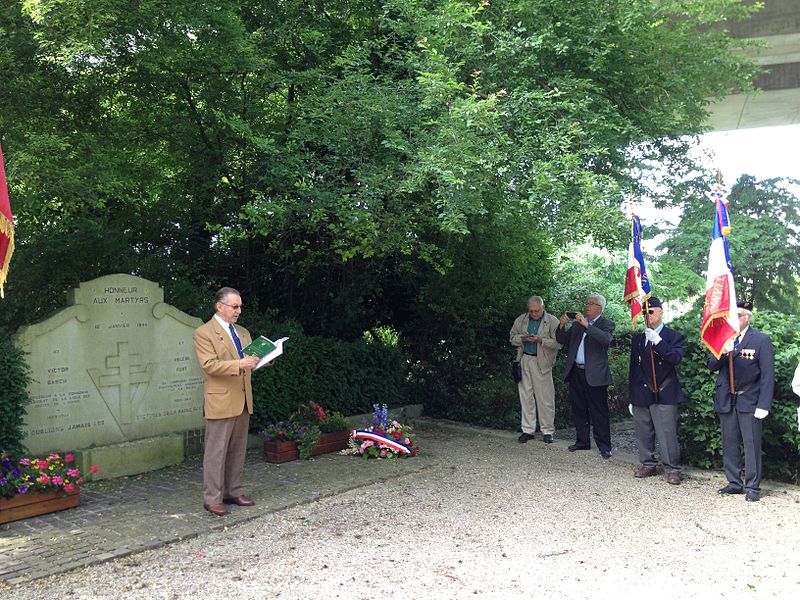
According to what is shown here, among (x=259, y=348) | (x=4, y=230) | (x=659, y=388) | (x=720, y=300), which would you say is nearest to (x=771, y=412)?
(x=659, y=388)

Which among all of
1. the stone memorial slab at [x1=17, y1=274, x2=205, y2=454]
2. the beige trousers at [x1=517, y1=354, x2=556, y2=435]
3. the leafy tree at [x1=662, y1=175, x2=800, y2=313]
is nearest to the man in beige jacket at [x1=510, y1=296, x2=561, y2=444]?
the beige trousers at [x1=517, y1=354, x2=556, y2=435]

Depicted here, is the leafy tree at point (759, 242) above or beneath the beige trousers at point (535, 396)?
above

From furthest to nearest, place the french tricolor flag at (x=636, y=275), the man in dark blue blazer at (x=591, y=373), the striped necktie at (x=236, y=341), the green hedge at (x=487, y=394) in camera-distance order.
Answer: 1. the green hedge at (x=487, y=394)
2. the man in dark blue blazer at (x=591, y=373)
3. the french tricolor flag at (x=636, y=275)
4. the striped necktie at (x=236, y=341)

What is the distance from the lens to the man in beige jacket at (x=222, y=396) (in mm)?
5531

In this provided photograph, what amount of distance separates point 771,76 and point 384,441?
17.1m

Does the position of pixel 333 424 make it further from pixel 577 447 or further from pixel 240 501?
pixel 577 447

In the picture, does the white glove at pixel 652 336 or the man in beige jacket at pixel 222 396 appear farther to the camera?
the white glove at pixel 652 336

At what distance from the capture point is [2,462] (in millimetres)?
5371

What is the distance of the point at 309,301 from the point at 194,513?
16.9 feet

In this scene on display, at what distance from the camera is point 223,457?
18.3 ft

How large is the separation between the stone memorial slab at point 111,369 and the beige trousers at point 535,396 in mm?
4076

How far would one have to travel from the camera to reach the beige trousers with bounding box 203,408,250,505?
5555 mm

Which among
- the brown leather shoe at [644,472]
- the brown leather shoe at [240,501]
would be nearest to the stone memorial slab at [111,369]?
the brown leather shoe at [240,501]

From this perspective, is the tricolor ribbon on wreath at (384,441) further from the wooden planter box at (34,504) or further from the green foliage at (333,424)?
the wooden planter box at (34,504)
